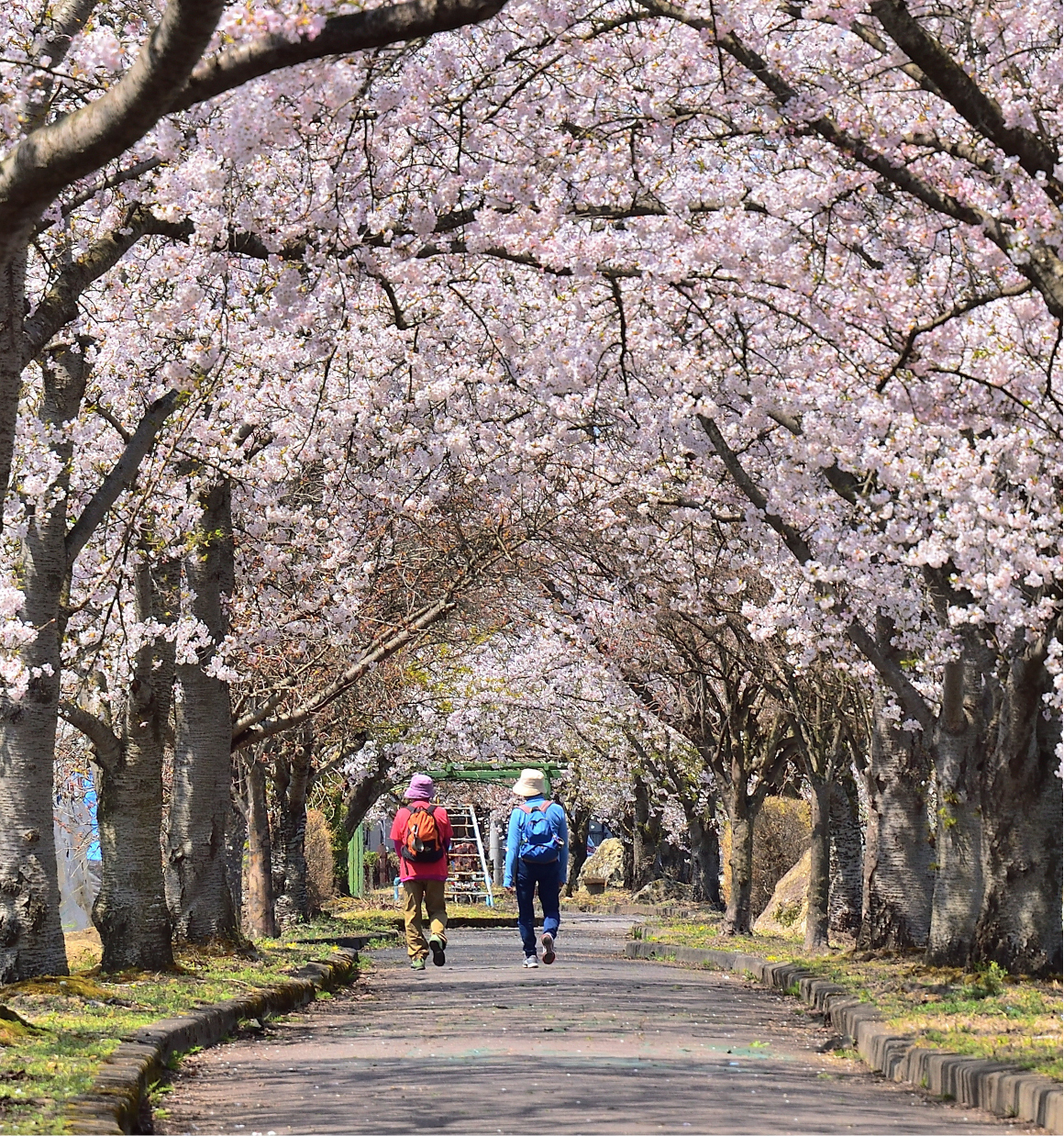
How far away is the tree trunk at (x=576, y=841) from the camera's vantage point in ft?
203

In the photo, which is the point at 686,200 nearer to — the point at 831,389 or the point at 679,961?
the point at 831,389

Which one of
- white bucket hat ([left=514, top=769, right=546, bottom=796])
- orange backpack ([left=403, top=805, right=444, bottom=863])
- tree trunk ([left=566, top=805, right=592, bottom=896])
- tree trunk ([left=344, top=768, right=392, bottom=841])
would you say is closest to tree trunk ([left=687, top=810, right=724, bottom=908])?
tree trunk ([left=344, top=768, right=392, bottom=841])

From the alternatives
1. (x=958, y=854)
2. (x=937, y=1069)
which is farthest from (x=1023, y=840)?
(x=937, y=1069)

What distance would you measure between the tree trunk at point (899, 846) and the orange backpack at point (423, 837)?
579 centimetres

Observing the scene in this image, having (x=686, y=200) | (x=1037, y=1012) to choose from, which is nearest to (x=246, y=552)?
(x=686, y=200)

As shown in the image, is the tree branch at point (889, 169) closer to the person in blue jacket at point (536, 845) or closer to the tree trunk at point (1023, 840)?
the tree trunk at point (1023, 840)

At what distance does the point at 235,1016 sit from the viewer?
1327 centimetres

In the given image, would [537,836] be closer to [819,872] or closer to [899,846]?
[899,846]

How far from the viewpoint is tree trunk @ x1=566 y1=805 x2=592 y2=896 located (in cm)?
6191

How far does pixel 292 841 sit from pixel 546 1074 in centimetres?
2328

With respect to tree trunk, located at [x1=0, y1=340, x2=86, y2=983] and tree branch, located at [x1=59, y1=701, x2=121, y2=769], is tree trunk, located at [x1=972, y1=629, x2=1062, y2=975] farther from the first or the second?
tree branch, located at [x1=59, y1=701, x2=121, y2=769]

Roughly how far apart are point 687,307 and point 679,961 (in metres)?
15.0

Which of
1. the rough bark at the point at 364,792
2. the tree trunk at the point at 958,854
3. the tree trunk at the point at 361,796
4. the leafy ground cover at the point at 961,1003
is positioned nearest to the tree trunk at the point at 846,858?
the leafy ground cover at the point at 961,1003

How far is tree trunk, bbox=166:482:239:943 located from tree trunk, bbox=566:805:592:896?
142 feet
